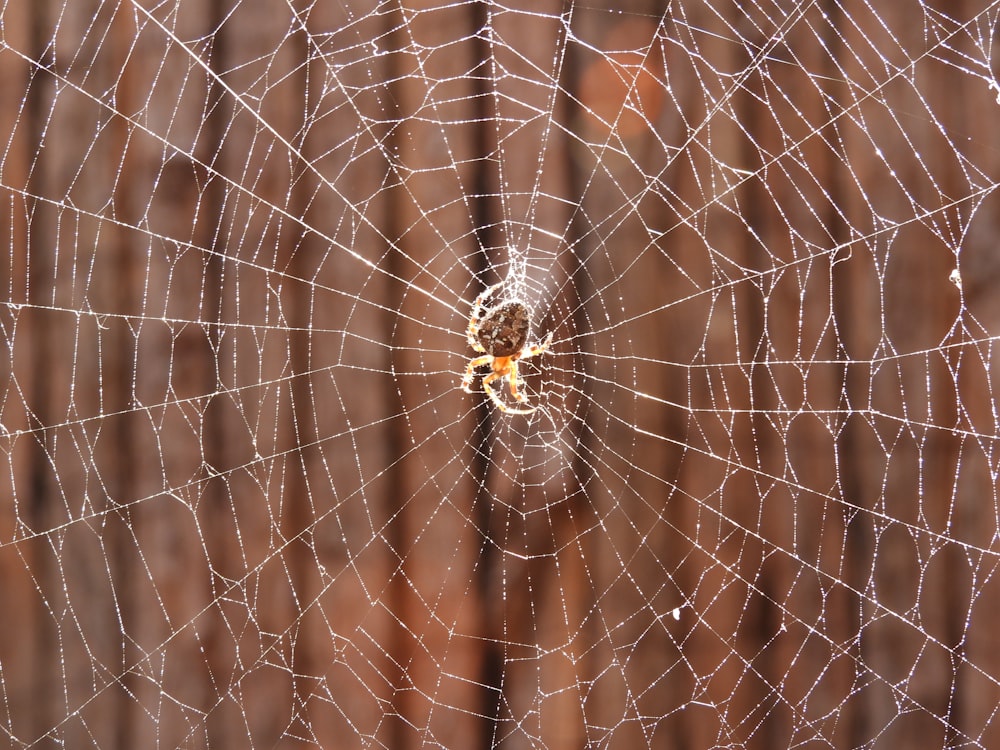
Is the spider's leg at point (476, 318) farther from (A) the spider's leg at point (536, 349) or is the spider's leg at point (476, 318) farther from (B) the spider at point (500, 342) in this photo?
(A) the spider's leg at point (536, 349)

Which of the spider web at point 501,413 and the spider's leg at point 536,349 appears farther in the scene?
the spider's leg at point 536,349

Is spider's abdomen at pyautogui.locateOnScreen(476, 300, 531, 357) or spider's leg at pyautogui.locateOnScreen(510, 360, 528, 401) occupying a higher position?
spider's abdomen at pyautogui.locateOnScreen(476, 300, 531, 357)

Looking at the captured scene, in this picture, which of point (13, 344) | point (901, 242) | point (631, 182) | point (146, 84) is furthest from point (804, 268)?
point (13, 344)

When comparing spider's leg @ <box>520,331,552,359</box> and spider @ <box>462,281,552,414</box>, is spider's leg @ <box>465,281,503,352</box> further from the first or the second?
spider's leg @ <box>520,331,552,359</box>

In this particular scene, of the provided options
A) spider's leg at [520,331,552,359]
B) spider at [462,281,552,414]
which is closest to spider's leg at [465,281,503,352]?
spider at [462,281,552,414]

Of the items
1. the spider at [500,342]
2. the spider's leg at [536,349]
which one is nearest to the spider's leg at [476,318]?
the spider at [500,342]

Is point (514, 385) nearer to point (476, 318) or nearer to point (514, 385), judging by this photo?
point (514, 385)
